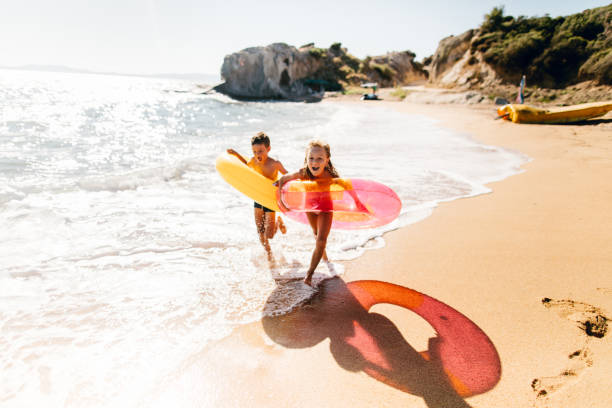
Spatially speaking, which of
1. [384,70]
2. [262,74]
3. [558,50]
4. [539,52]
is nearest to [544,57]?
[558,50]

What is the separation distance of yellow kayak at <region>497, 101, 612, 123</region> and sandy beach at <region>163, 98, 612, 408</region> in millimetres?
11757

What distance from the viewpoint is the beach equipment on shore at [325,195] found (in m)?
2.75

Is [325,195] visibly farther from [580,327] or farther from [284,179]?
[580,327]

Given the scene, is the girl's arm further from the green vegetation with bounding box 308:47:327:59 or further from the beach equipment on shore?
the green vegetation with bounding box 308:47:327:59

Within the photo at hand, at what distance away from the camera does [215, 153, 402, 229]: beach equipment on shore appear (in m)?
2.75

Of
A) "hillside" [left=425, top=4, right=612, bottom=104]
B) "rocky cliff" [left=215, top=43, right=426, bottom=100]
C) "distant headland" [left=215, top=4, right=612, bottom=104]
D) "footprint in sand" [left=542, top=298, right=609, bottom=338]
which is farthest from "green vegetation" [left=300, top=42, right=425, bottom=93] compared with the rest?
"footprint in sand" [left=542, top=298, right=609, bottom=338]

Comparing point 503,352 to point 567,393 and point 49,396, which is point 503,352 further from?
point 49,396

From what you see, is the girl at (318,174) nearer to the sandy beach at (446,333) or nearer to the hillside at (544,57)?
the sandy beach at (446,333)

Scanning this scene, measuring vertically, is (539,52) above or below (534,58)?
above

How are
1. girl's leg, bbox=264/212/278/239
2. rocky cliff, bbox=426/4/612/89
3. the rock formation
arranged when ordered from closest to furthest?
girl's leg, bbox=264/212/278/239 < rocky cliff, bbox=426/4/612/89 < the rock formation

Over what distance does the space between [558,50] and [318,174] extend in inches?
1040

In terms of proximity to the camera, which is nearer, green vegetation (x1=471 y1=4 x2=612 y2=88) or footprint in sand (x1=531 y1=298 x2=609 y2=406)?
footprint in sand (x1=531 y1=298 x2=609 y2=406)

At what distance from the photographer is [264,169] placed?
133 inches

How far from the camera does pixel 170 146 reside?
11.2m
